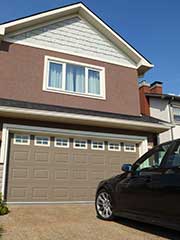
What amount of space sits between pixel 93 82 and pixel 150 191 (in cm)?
696

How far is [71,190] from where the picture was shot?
27.4ft

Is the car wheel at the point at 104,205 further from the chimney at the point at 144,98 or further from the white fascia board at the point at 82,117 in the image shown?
the chimney at the point at 144,98

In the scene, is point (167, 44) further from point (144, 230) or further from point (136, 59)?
point (144, 230)

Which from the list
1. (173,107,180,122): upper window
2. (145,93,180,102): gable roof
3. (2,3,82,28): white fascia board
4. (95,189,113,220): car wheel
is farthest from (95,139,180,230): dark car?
(173,107,180,122): upper window

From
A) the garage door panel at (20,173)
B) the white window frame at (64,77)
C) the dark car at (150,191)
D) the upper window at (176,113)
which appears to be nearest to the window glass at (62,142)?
the garage door panel at (20,173)

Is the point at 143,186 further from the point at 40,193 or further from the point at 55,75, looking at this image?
the point at 55,75

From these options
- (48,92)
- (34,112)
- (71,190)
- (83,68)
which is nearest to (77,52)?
(83,68)

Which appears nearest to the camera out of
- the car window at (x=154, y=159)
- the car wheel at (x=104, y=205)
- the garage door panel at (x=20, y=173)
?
the car window at (x=154, y=159)

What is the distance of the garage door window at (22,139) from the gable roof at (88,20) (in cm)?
393

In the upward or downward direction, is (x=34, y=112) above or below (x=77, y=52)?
below

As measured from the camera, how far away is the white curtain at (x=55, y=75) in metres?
9.61

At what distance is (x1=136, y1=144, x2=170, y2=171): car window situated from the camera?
175 inches

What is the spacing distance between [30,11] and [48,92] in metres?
3.82

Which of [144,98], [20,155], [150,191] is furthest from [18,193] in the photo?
[144,98]
